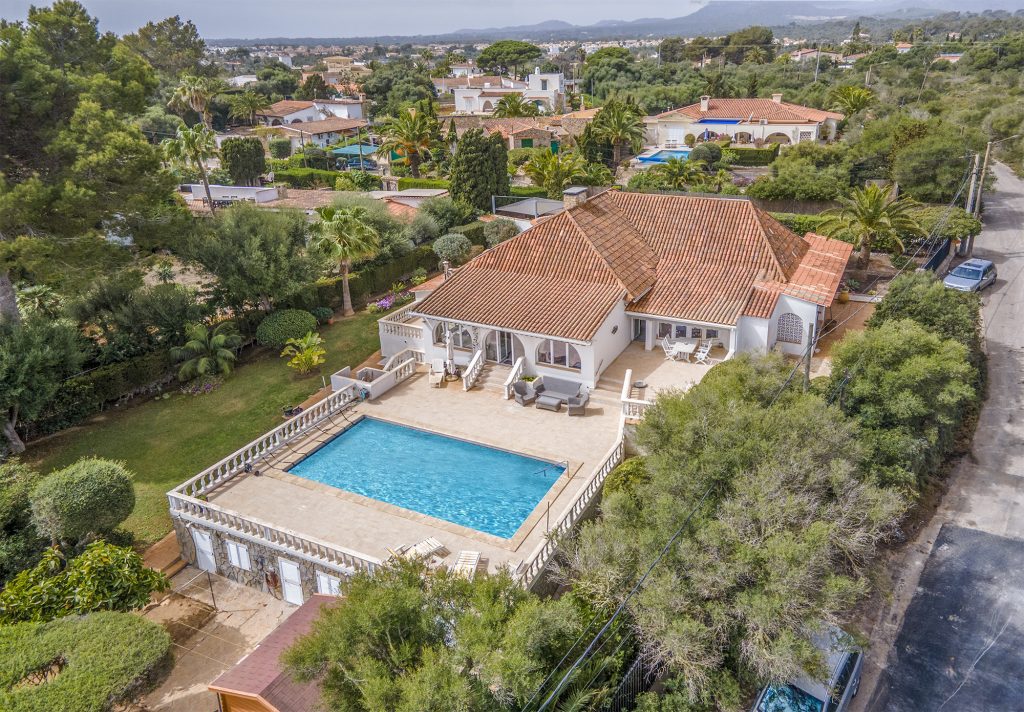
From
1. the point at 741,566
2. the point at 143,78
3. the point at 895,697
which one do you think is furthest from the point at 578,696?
the point at 143,78

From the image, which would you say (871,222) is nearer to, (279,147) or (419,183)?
(419,183)

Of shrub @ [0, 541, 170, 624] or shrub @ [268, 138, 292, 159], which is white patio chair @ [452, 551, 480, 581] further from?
shrub @ [268, 138, 292, 159]

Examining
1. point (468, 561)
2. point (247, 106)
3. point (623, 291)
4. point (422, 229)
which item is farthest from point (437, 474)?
point (247, 106)

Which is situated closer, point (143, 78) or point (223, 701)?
point (223, 701)

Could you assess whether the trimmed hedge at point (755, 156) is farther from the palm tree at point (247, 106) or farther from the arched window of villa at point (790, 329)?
Result: the palm tree at point (247, 106)

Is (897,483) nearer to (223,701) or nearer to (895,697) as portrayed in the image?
(895,697)
